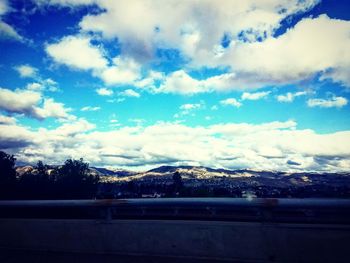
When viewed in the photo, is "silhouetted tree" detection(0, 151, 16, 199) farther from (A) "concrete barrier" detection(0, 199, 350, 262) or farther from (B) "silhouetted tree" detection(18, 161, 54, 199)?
(A) "concrete barrier" detection(0, 199, 350, 262)

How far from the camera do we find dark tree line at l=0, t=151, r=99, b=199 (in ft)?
301

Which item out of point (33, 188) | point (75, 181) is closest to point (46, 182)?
point (33, 188)

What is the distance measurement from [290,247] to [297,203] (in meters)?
0.63

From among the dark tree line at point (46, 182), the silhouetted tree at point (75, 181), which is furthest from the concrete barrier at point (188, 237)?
the silhouetted tree at point (75, 181)

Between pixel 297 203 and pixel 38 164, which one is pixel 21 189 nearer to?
pixel 38 164

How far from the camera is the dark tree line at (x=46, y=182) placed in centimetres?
9162

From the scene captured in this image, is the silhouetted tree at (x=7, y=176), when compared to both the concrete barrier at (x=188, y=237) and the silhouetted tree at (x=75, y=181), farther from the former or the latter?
the concrete barrier at (x=188, y=237)

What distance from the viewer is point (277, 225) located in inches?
181

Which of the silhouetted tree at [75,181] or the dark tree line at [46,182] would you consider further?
the silhouetted tree at [75,181]

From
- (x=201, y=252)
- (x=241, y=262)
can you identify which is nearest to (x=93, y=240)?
(x=201, y=252)

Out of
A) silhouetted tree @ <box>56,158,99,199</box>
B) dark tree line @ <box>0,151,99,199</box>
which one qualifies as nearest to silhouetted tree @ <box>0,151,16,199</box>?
dark tree line @ <box>0,151,99,199</box>

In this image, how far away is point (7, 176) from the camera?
333 feet

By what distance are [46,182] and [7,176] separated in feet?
39.9

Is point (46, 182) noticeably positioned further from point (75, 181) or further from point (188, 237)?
point (188, 237)
